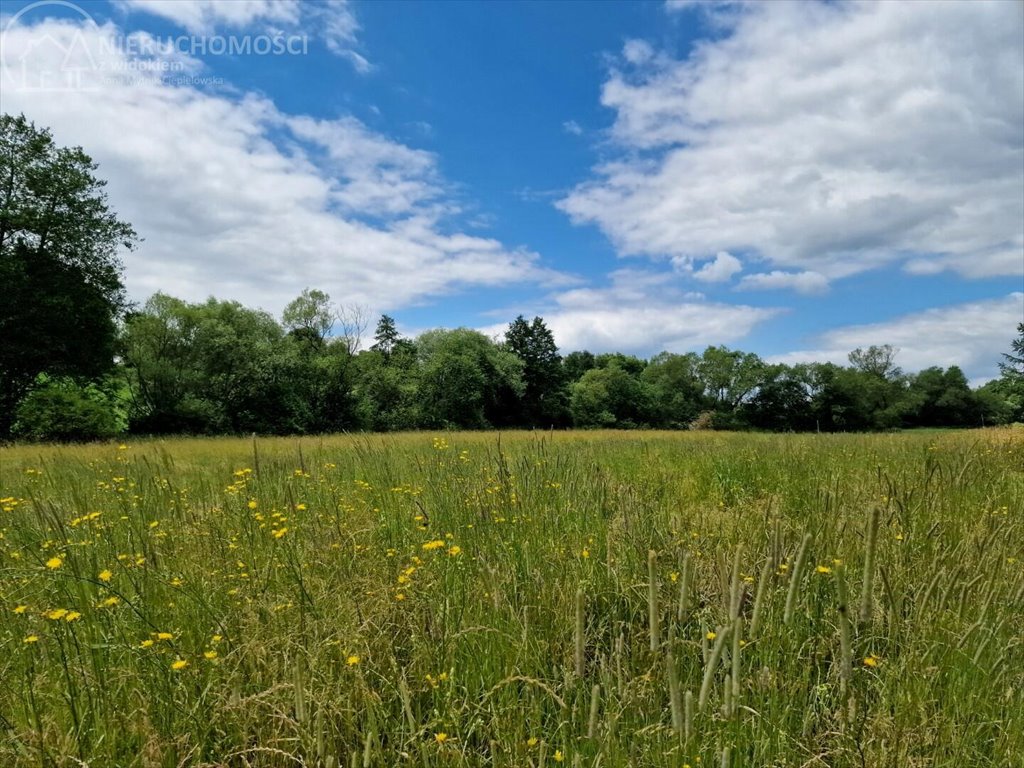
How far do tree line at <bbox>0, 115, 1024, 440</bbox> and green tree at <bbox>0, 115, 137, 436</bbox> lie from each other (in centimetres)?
6

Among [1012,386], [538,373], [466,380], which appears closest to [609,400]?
[538,373]

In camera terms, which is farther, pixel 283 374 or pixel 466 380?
pixel 466 380

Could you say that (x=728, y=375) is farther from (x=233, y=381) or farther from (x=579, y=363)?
(x=233, y=381)

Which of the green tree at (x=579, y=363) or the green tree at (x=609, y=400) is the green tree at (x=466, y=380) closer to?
the green tree at (x=609, y=400)

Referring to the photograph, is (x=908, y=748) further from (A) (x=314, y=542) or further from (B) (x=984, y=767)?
(A) (x=314, y=542)

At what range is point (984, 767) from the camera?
1.76m

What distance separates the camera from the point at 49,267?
2503 centimetres

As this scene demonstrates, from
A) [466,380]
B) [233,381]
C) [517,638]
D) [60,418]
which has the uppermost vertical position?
[466,380]

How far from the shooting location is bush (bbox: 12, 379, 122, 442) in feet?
70.0

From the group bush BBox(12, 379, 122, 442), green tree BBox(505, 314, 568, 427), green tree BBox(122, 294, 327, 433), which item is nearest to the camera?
bush BBox(12, 379, 122, 442)

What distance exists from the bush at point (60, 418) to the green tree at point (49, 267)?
88.0 inches

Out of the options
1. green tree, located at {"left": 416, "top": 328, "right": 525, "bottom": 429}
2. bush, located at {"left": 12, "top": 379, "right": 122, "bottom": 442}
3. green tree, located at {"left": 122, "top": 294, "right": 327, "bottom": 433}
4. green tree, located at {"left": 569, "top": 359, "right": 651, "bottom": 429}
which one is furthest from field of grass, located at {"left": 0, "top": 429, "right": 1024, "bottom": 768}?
green tree, located at {"left": 569, "top": 359, "right": 651, "bottom": 429}

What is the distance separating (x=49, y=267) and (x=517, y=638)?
33109 mm

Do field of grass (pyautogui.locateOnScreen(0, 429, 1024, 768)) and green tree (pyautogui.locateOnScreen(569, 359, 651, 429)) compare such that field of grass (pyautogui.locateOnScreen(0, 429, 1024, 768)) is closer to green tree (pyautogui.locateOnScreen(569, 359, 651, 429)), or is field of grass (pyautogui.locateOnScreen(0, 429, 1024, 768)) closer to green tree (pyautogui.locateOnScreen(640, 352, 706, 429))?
green tree (pyautogui.locateOnScreen(569, 359, 651, 429))
